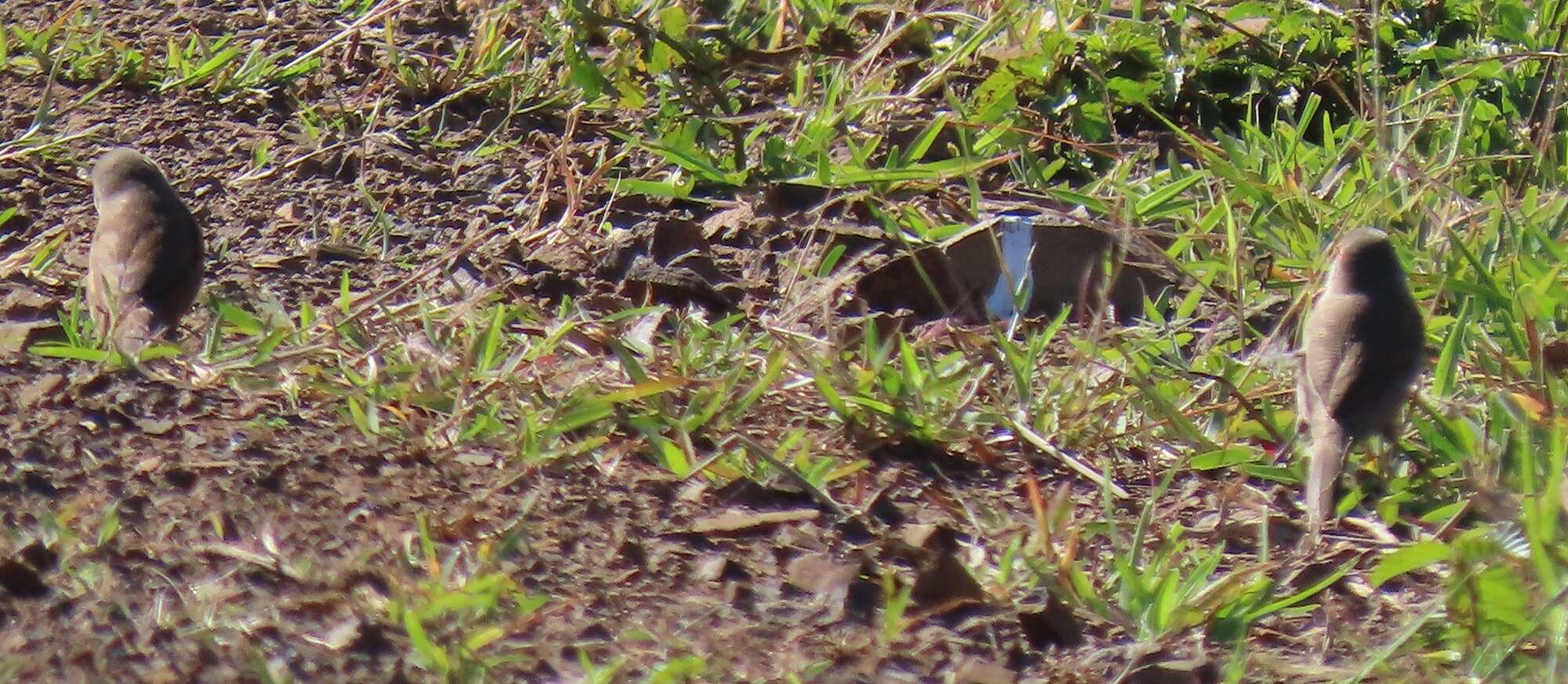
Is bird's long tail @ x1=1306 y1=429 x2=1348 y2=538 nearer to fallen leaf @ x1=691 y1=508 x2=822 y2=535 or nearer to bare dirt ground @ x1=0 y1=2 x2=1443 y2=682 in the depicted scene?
bare dirt ground @ x1=0 y1=2 x2=1443 y2=682

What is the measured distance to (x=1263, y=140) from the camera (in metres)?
5.72

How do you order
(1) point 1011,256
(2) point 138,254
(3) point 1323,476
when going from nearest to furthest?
(3) point 1323,476 → (2) point 138,254 → (1) point 1011,256

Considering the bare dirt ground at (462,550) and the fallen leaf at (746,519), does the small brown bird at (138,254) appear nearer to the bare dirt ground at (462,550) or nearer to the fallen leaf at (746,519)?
the bare dirt ground at (462,550)

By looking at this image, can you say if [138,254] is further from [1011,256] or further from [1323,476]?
[1323,476]

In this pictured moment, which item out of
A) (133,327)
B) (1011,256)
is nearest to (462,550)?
(133,327)

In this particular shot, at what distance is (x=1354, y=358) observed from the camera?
4.35 m

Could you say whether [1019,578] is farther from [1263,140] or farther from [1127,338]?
[1263,140]

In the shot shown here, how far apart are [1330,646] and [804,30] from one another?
331 centimetres

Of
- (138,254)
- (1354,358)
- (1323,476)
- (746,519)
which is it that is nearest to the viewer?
(746,519)

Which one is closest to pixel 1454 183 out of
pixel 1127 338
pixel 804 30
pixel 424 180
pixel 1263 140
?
pixel 1263 140

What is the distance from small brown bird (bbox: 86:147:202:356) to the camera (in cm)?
429

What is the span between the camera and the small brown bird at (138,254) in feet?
14.1

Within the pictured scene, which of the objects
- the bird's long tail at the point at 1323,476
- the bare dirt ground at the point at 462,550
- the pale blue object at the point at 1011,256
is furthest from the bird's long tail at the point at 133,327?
the bird's long tail at the point at 1323,476

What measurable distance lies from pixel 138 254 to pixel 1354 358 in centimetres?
288
